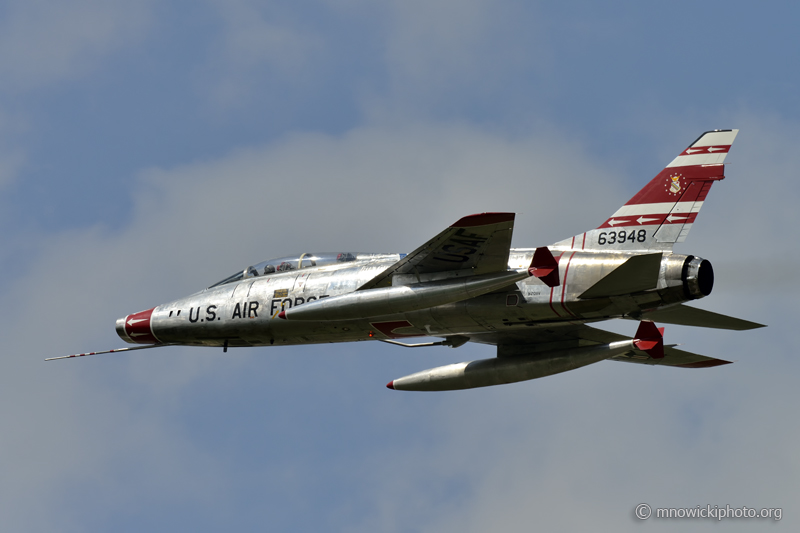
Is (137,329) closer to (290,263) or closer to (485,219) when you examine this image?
(290,263)

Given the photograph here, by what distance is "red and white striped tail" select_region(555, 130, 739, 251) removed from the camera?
23672mm

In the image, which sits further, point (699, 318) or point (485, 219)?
point (699, 318)

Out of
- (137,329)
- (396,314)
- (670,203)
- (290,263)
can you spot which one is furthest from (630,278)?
(137,329)

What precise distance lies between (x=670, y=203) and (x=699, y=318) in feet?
9.80

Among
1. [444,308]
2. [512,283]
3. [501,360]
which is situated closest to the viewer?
[512,283]

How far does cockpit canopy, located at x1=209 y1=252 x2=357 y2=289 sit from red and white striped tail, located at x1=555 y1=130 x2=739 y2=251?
19.9ft

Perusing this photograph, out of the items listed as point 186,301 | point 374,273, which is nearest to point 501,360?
point 374,273

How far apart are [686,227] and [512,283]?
3933 millimetres

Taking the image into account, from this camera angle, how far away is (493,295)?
2419 centimetres

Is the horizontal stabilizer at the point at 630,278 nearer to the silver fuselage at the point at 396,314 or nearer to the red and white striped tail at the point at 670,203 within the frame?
the silver fuselage at the point at 396,314

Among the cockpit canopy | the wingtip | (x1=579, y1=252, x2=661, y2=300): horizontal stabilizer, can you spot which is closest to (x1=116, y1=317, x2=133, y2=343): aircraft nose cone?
the cockpit canopy

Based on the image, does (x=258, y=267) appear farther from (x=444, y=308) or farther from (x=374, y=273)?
(x=444, y=308)

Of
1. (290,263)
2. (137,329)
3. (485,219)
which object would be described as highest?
(290,263)

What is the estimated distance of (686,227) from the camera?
23.6 meters
